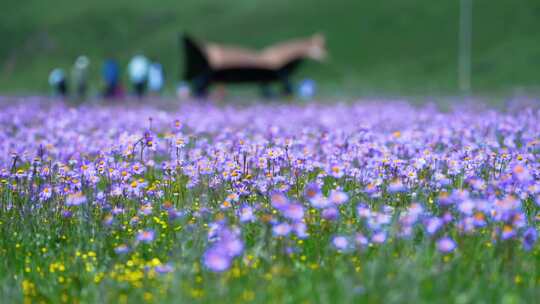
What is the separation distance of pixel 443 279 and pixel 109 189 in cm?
284

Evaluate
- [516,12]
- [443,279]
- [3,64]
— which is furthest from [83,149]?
[3,64]

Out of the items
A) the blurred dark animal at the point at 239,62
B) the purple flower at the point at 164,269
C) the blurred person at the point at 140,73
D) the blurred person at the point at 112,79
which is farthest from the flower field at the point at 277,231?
the blurred person at the point at 112,79

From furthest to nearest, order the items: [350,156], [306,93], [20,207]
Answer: [306,93]
[350,156]
[20,207]

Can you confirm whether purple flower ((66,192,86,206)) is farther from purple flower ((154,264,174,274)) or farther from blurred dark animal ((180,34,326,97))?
blurred dark animal ((180,34,326,97))

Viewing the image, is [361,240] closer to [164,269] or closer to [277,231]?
[277,231]

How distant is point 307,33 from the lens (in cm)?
7531

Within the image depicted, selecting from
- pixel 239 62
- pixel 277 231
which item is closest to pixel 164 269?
pixel 277 231

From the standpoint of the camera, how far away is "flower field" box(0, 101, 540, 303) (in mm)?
3785

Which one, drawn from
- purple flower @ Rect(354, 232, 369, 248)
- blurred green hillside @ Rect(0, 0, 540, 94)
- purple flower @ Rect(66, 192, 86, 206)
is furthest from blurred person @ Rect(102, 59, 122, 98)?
blurred green hillside @ Rect(0, 0, 540, 94)

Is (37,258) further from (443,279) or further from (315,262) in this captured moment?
(443,279)

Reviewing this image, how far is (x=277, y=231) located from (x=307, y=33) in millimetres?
72357

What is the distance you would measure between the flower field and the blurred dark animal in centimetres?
1939

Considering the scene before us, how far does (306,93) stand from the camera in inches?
1400

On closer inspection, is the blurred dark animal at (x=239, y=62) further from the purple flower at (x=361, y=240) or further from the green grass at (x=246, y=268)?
the purple flower at (x=361, y=240)
